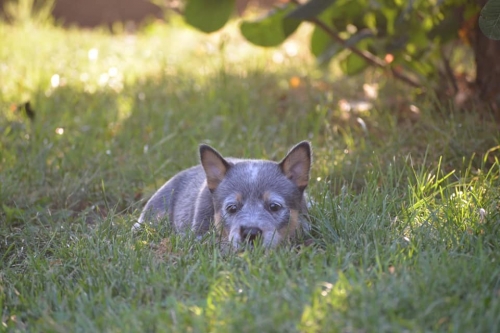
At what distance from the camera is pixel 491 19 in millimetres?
4488

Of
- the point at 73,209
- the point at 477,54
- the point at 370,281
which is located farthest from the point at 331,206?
the point at 477,54

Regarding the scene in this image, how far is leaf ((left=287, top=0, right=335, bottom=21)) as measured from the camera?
537cm

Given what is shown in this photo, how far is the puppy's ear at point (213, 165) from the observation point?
4.52 metres

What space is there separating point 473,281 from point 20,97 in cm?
532

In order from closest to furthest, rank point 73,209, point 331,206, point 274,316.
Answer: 1. point 274,316
2. point 331,206
3. point 73,209

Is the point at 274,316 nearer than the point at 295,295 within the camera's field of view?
Yes

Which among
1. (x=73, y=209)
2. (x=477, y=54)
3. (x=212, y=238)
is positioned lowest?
(x=73, y=209)

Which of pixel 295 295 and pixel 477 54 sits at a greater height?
pixel 477 54

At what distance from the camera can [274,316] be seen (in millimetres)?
3041

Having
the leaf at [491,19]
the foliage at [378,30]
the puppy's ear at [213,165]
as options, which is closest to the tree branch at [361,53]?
the foliage at [378,30]

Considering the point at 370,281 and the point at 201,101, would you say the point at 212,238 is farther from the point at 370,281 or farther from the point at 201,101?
the point at 201,101

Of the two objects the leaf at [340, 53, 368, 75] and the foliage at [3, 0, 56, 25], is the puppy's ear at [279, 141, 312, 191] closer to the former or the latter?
the leaf at [340, 53, 368, 75]

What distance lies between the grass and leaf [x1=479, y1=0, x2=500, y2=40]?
87 centimetres

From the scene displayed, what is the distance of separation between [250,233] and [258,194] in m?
0.37
